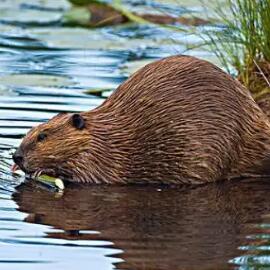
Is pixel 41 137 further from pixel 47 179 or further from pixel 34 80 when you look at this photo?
pixel 34 80

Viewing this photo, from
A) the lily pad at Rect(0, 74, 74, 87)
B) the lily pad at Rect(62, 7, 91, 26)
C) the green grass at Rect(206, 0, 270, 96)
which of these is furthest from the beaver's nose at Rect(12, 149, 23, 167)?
the lily pad at Rect(62, 7, 91, 26)

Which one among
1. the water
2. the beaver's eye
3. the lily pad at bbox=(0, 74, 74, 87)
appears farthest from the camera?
the lily pad at bbox=(0, 74, 74, 87)

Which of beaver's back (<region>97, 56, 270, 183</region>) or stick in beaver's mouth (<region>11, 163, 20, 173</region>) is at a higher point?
beaver's back (<region>97, 56, 270, 183</region>)

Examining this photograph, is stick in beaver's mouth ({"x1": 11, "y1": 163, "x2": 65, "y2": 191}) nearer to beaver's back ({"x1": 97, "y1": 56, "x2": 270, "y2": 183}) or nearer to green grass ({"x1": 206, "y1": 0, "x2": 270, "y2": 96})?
beaver's back ({"x1": 97, "y1": 56, "x2": 270, "y2": 183})

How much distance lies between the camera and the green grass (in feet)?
26.4

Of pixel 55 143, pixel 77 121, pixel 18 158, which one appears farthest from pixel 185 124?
pixel 18 158

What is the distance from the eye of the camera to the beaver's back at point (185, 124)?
697 centimetres

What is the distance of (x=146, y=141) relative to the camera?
22.9ft

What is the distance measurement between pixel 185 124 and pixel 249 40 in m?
1.37

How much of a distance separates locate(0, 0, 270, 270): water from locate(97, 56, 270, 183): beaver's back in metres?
0.12

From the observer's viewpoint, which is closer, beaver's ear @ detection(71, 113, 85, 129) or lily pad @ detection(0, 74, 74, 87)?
beaver's ear @ detection(71, 113, 85, 129)

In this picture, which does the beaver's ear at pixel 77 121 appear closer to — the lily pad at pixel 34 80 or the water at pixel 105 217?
the water at pixel 105 217

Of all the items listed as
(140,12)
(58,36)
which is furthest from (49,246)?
(140,12)

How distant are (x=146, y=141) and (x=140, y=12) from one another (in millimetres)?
5983
